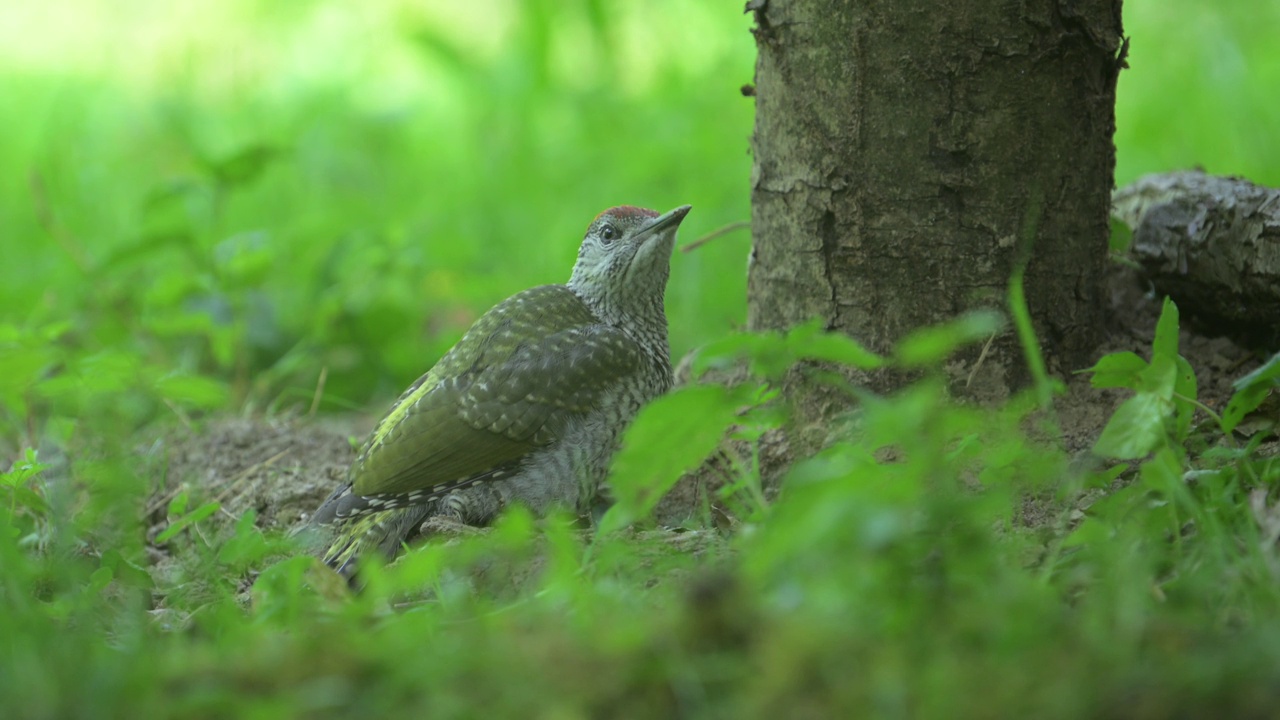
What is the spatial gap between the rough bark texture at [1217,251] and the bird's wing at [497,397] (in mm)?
1591

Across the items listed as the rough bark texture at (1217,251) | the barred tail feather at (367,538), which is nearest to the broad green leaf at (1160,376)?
the rough bark texture at (1217,251)

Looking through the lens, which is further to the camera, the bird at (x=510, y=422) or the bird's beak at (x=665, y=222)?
the bird's beak at (x=665, y=222)

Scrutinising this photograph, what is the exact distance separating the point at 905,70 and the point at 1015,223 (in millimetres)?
496

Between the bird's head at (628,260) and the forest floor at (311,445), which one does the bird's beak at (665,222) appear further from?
the forest floor at (311,445)

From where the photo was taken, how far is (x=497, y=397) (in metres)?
3.46

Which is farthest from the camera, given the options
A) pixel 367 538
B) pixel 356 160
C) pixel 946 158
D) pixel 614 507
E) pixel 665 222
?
pixel 356 160

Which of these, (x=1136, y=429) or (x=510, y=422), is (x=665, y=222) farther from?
(x=1136, y=429)

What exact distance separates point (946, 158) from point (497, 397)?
1423 mm

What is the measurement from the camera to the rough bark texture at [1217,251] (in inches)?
125

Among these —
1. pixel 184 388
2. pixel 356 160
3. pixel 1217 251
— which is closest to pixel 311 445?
pixel 184 388

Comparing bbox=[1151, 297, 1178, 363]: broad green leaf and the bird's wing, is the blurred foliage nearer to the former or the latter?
bbox=[1151, 297, 1178, 363]: broad green leaf

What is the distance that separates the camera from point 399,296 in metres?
5.65

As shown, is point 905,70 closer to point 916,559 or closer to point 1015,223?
point 1015,223

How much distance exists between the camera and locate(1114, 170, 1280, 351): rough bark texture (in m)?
3.17
